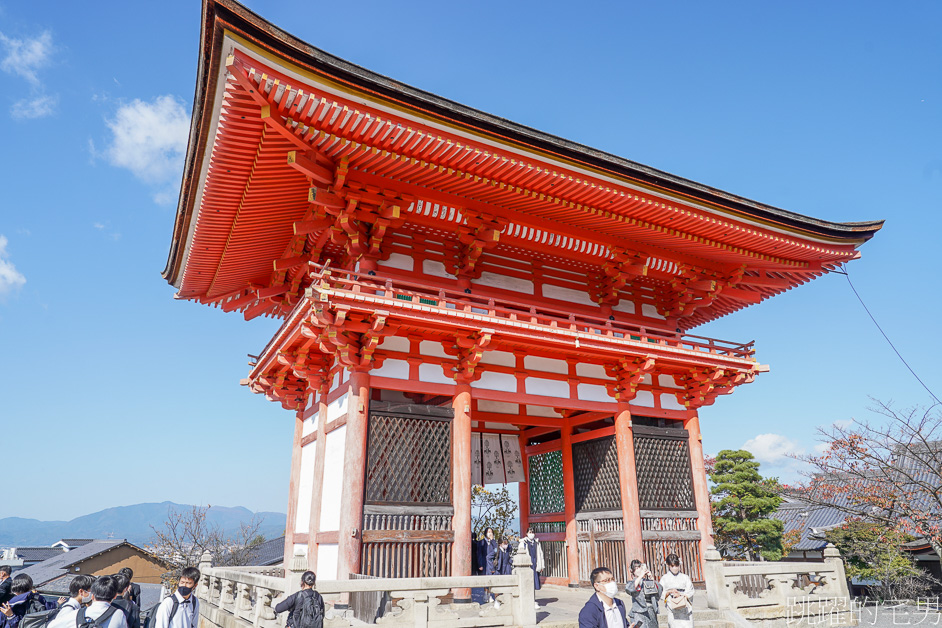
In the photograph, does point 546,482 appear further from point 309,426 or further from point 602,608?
point 602,608

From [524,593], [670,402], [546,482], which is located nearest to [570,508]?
[546,482]

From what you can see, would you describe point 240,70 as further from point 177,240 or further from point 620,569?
point 620,569

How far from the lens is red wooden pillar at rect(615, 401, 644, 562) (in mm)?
12109

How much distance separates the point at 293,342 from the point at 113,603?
660 cm

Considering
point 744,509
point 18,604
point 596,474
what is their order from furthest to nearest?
point 744,509 → point 596,474 → point 18,604

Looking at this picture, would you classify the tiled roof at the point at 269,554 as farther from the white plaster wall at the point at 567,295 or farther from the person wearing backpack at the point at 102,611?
the person wearing backpack at the point at 102,611

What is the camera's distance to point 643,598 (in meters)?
8.03

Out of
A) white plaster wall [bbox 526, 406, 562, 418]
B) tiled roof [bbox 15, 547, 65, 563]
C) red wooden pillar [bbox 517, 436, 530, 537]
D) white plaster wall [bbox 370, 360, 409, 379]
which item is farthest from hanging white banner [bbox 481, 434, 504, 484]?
tiled roof [bbox 15, 547, 65, 563]

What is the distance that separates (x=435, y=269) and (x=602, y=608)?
8.17 meters

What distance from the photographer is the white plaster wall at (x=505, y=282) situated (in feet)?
41.9

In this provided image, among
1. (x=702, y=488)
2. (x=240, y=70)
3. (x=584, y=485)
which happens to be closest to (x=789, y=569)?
(x=702, y=488)

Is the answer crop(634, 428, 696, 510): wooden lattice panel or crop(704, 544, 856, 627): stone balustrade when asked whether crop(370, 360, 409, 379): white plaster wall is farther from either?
crop(704, 544, 856, 627): stone balustrade

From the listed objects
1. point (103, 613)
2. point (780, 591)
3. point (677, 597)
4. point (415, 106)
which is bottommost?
point (780, 591)

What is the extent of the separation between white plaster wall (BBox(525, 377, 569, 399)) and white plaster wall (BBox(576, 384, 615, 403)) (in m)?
0.37
